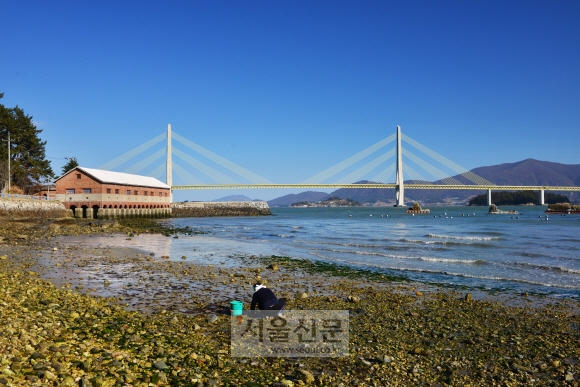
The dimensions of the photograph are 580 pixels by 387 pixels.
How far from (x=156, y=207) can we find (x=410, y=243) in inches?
2251

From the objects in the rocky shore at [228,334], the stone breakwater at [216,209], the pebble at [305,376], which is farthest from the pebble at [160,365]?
the stone breakwater at [216,209]

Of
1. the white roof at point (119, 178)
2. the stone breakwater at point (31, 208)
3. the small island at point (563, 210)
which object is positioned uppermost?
the white roof at point (119, 178)

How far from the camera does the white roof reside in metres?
55.8

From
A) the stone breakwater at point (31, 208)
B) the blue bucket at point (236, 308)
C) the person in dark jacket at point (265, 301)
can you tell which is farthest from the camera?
the stone breakwater at point (31, 208)

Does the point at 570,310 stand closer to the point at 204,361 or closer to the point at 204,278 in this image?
the point at 204,361

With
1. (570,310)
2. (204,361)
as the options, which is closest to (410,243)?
(570,310)

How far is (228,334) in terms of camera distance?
303 inches

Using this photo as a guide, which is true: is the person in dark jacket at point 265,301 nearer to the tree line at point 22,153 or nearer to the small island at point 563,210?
the tree line at point 22,153

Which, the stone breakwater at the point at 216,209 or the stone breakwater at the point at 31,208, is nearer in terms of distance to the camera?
the stone breakwater at the point at 31,208

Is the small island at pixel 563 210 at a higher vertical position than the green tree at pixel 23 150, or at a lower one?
lower

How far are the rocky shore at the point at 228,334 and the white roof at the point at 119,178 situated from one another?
4564 centimetres

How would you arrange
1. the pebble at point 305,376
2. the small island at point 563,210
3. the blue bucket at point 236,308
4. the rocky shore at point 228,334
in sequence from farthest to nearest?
the small island at point 563,210 < the blue bucket at point 236,308 < the pebble at point 305,376 < the rocky shore at point 228,334

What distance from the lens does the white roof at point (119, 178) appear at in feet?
183

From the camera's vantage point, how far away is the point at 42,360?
5.21m
